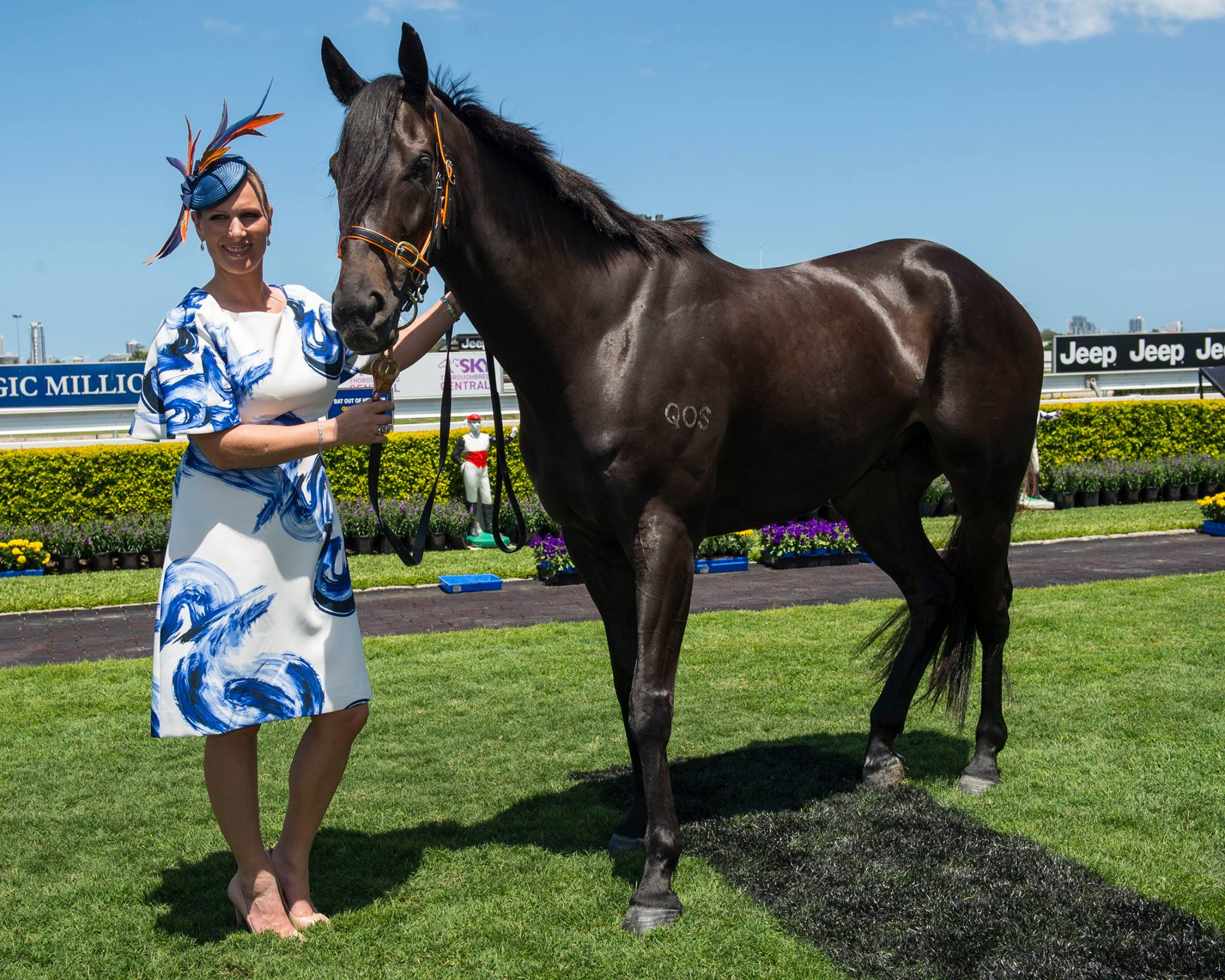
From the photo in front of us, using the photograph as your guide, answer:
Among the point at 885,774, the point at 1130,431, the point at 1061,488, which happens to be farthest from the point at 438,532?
the point at 1130,431

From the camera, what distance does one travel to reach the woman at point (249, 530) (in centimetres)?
321

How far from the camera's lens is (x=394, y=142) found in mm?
3078

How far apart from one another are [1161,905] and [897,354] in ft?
6.89

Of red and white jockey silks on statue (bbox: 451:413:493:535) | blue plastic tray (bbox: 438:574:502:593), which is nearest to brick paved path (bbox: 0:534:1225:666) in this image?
blue plastic tray (bbox: 438:574:502:593)

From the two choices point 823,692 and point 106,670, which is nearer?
point 823,692

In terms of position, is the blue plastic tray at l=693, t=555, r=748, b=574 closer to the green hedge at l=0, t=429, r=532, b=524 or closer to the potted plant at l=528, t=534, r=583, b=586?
the potted plant at l=528, t=534, r=583, b=586

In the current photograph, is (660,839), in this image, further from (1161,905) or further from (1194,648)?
Result: (1194,648)

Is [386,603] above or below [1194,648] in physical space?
below

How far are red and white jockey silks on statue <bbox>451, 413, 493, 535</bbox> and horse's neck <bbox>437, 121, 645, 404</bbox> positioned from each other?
420 inches

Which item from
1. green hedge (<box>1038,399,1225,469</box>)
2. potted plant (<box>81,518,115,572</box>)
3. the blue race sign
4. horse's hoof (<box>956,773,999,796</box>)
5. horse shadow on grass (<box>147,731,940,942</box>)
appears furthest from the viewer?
green hedge (<box>1038,399,1225,469</box>)

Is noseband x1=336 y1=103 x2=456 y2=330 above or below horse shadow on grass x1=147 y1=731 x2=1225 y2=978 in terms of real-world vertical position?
above

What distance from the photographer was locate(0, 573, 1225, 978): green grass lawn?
329 cm

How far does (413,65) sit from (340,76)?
Answer: 12.4 inches

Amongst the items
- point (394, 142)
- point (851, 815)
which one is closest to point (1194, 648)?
point (851, 815)
